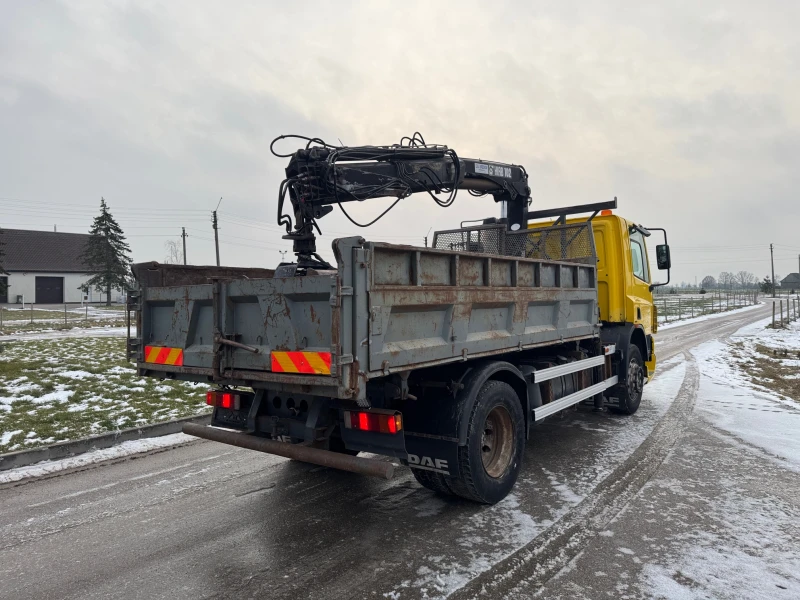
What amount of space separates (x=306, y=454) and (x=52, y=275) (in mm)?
54602

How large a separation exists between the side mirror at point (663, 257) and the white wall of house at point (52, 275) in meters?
48.6

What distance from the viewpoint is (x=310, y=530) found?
401 centimetres

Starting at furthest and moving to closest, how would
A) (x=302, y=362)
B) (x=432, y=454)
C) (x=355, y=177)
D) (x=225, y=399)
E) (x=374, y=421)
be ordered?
(x=355, y=177)
(x=225, y=399)
(x=432, y=454)
(x=374, y=421)
(x=302, y=362)

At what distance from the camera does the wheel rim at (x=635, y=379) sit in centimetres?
769

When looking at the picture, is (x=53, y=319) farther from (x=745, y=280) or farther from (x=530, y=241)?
(x=745, y=280)

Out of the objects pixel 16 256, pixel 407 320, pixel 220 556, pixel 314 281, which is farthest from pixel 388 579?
pixel 16 256

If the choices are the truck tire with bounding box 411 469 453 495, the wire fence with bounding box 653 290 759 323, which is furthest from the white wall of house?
the truck tire with bounding box 411 469 453 495

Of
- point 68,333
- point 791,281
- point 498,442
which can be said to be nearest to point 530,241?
point 498,442

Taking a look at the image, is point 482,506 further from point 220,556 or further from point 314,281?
point 314,281

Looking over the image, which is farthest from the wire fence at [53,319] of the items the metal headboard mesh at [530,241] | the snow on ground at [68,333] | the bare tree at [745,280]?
the bare tree at [745,280]

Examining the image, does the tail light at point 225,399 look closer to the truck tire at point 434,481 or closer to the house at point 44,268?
the truck tire at point 434,481

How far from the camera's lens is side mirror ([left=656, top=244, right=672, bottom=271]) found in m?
8.20

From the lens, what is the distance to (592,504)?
4426mm

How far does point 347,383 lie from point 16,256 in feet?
185
